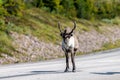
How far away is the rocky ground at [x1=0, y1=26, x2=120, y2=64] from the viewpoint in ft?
98.6

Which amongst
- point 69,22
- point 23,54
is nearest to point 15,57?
point 23,54

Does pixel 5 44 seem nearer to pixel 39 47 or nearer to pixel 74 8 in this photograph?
pixel 39 47

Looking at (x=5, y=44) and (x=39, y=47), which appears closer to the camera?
(x=5, y=44)

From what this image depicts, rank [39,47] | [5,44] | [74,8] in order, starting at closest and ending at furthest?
1. [5,44]
2. [39,47]
3. [74,8]

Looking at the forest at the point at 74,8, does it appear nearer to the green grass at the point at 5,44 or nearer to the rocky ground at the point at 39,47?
the rocky ground at the point at 39,47

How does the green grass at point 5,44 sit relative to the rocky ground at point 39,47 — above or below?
above

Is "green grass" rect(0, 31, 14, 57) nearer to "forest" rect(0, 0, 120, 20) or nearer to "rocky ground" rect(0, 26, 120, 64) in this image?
"rocky ground" rect(0, 26, 120, 64)

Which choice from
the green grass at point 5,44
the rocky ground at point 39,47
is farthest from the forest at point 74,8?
the green grass at point 5,44

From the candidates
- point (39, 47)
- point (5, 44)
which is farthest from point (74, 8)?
point (5, 44)

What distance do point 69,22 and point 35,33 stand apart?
A: 8.99 meters

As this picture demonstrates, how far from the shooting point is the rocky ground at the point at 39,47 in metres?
30.1

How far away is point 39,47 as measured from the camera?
110 ft

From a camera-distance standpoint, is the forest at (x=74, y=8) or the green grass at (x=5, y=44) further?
the forest at (x=74, y=8)

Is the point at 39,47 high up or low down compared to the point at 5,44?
down
